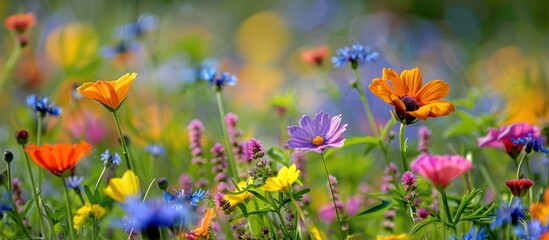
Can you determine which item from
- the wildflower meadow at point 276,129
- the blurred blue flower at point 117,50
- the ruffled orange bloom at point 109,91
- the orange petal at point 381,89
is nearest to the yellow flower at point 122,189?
the wildflower meadow at point 276,129

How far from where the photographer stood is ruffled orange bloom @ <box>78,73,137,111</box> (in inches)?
33.0

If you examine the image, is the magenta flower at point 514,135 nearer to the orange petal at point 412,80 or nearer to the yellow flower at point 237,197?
the orange petal at point 412,80

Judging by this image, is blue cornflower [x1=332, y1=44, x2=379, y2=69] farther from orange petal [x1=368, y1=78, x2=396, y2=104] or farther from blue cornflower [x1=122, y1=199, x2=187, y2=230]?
blue cornflower [x1=122, y1=199, x2=187, y2=230]

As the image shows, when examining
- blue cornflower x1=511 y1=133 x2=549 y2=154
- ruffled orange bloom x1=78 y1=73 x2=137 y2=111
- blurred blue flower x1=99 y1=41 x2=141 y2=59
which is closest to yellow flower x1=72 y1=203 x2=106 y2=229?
ruffled orange bloom x1=78 y1=73 x2=137 y2=111

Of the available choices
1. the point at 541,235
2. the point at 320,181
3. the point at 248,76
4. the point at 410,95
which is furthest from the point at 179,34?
the point at 541,235

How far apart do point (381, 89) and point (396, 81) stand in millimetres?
46

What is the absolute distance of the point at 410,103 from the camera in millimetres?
850

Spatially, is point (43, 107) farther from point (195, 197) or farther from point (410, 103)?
point (410, 103)

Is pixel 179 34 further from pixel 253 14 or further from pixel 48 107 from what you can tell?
pixel 48 107

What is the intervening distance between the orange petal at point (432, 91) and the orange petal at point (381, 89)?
44 millimetres

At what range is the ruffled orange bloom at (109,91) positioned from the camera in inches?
33.0

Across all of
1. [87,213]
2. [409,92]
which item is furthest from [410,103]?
[87,213]

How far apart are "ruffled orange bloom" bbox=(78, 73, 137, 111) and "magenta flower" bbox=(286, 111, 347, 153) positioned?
183mm

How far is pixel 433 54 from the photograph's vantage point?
9.66 ft
